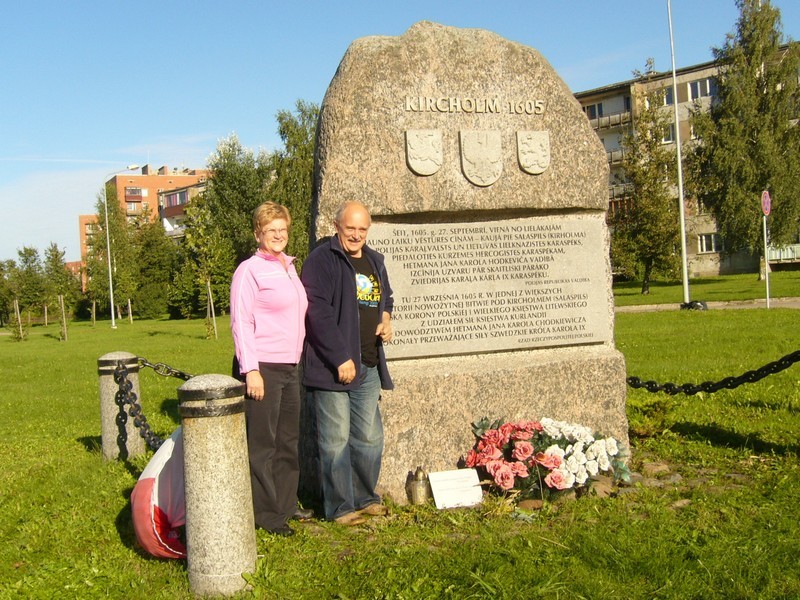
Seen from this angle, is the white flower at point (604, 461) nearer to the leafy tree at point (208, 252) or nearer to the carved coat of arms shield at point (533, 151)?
the carved coat of arms shield at point (533, 151)

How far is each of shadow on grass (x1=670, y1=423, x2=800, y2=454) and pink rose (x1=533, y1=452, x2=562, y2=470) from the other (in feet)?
6.60

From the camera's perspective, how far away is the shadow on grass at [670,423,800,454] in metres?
6.11

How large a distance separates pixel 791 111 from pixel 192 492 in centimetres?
3938

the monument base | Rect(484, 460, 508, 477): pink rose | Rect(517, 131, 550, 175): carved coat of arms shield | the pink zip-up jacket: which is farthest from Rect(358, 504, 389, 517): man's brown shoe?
Rect(517, 131, 550, 175): carved coat of arms shield

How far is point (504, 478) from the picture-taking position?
5.11 metres

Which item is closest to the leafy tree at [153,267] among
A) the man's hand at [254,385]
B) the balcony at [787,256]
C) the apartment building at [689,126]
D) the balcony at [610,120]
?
the apartment building at [689,126]

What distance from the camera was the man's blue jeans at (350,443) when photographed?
15.8ft

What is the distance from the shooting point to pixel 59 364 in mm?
17000

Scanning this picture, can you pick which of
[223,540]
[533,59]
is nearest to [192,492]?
[223,540]

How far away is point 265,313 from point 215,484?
1.10 meters

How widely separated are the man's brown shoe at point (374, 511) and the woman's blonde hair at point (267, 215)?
185cm

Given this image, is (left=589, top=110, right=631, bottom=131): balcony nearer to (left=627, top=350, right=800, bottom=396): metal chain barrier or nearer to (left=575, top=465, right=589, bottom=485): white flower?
(left=627, top=350, right=800, bottom=396): metal chain barrier

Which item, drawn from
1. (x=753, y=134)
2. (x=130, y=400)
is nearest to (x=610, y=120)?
(x=753, y=134)

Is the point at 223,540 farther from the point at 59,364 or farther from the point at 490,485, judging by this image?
the point at 59,364
